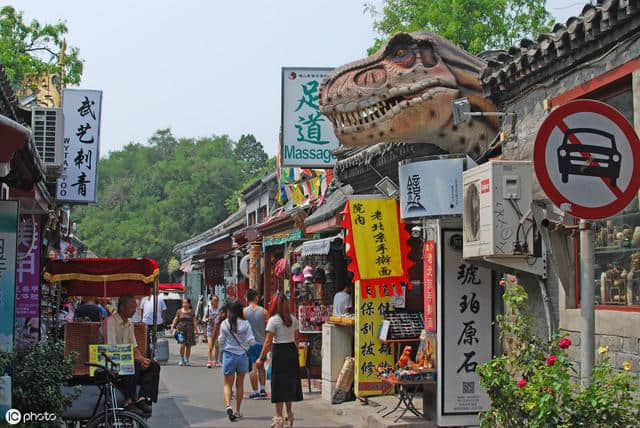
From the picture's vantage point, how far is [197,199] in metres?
72.8

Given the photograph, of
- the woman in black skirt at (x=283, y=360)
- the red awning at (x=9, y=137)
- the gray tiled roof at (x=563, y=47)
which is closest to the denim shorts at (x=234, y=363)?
the woman in black skirt at (x=283, y=360)

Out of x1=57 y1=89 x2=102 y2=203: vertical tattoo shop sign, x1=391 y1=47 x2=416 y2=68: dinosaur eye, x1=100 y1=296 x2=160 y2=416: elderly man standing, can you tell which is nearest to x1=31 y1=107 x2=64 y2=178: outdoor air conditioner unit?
x1=57 y1=89 x2=102 y2=203: vertical tattoo shop sign

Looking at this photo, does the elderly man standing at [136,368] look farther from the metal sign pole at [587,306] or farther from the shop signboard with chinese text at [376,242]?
the metal sign pole at [587,306]

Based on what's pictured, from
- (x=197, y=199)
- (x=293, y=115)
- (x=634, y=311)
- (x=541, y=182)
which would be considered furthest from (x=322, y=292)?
(x=197, y=199)

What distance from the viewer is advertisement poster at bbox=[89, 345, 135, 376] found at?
31.4 ft

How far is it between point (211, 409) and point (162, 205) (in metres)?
58.9

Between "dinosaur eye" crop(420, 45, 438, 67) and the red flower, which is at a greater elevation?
"dinosaur eye" crop(420, 45, 438, 67)

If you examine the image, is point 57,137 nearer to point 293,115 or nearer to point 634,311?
point 293,115

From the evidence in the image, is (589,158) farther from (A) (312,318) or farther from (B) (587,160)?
(A) (312,318)

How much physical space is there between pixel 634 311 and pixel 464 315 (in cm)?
275

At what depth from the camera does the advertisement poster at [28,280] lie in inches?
492

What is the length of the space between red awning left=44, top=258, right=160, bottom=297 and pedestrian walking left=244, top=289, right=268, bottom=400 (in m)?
1.99

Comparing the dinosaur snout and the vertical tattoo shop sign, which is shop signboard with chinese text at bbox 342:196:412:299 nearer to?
the dinosaur snout

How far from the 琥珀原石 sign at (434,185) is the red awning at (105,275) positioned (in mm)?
4472
